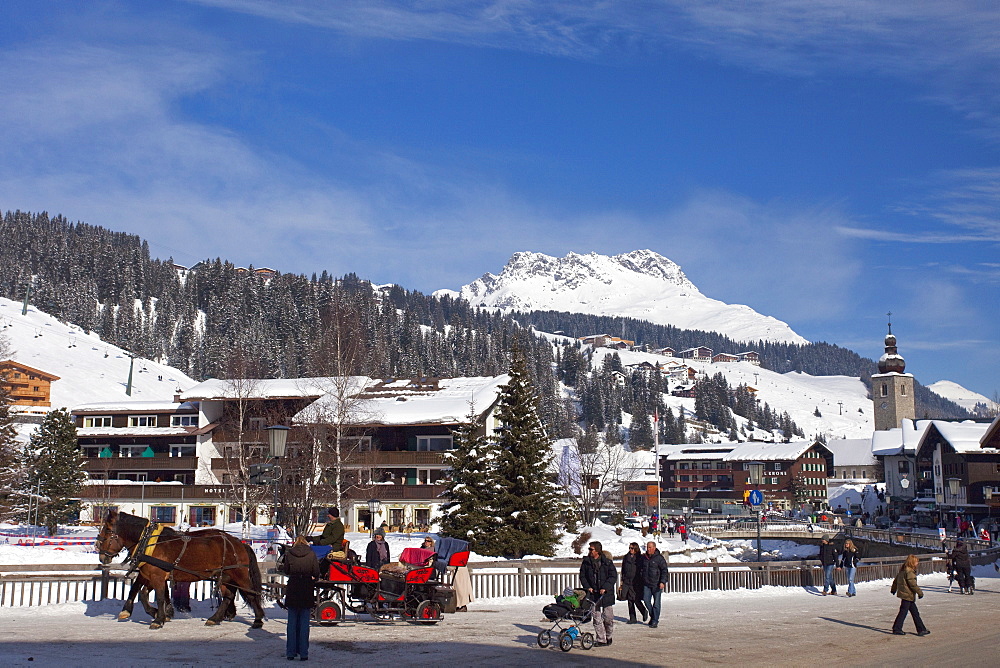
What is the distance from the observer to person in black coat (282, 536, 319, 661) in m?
13.6

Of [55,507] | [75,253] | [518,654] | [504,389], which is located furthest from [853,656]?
[75,253]

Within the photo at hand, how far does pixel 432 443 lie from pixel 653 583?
44.8 meters

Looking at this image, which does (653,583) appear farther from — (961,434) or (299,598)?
(961,434)

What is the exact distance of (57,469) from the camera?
52344 mm

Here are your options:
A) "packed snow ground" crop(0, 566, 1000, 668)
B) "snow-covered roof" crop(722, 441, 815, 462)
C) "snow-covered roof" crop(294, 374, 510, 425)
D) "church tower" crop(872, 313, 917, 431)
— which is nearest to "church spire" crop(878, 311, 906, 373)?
"church tower" crop(872, 313, 917, 431)

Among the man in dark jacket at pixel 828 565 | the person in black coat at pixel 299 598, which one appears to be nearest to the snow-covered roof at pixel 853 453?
the man in dark jacket at pixel 828 565

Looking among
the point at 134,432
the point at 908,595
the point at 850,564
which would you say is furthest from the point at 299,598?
the point at 134,432

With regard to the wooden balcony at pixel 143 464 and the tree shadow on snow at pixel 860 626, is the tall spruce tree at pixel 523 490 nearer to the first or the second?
the tree shadow on snow at pixel 860 626

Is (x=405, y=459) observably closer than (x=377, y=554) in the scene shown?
No

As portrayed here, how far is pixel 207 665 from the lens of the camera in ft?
42.1

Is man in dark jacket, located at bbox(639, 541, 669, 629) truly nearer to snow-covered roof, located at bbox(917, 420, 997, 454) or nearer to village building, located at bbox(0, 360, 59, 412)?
snow-covered roof, located at bbox(917, 420, 997, 454)

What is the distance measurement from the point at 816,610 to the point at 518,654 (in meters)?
10.5

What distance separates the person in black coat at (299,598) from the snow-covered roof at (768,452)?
4661 inches

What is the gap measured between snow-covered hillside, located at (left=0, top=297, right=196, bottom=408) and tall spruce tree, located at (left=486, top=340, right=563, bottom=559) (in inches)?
3501
